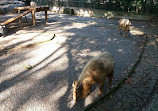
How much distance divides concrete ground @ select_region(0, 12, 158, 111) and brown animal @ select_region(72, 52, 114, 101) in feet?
1.98

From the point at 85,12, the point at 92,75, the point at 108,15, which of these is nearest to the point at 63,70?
the point at 92,75

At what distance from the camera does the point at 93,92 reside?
14.5 feet

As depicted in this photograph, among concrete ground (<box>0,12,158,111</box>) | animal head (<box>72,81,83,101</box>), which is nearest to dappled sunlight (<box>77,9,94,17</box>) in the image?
concrete ground (<box>0,12,158,111</box>)

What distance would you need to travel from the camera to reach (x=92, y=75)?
371 cm

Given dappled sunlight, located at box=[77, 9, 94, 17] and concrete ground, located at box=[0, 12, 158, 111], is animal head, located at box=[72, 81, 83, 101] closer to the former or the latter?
concrete ground, located at box=[0, 12, 158, 111]

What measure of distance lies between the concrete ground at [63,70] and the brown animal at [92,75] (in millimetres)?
603

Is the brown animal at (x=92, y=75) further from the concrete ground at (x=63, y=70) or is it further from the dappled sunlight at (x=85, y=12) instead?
the dappled sunlight at (x=85, y=12)

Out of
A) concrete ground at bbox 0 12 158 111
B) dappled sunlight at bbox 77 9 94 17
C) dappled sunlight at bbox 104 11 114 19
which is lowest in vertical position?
concrete ground at bbox 0 12 158 111

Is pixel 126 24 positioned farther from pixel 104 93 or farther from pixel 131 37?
pixel 104 93

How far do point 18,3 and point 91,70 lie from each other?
19.3 metres

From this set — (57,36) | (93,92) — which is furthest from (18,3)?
(93,92)

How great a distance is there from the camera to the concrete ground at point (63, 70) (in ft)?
13.2

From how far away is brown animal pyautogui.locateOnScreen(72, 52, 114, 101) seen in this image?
11.1 ft

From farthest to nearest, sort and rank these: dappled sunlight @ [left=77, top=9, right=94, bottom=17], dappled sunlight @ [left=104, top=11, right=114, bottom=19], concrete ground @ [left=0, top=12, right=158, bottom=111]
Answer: dappled sunlight @ [left=77, top=9, right=94, bottom=17]
dappled sunlight @ [left=104, top=11, right=114, bottom=19]
concrete ground @ [left=0, top=12, right=158, bottom=111]
